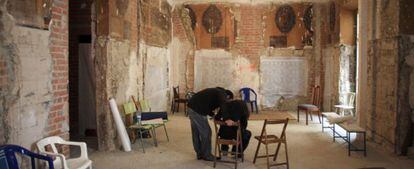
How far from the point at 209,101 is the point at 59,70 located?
214 cm

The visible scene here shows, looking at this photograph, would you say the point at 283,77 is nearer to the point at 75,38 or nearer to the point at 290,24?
the point at 290,24

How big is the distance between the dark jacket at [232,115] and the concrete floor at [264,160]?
1.48 feet

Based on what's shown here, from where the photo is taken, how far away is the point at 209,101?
562cm

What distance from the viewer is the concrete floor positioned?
17.7 feet

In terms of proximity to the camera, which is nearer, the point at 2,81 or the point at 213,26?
the point at 2,81

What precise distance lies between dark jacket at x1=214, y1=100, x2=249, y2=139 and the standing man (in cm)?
11

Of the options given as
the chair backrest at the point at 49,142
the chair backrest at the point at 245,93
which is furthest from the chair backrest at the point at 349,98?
the chair backrest at the point at 49,142

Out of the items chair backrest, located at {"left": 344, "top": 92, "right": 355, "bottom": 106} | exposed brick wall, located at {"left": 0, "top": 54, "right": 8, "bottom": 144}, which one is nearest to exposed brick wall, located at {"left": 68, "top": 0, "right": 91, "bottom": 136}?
exposed brick wall, located at {"left": 0, "top": 54, "right": 8, "bottom": 144}

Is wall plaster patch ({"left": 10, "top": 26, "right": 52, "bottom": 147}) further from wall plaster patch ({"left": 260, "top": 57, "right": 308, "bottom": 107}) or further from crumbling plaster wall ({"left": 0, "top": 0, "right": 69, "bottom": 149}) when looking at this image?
wall plaster patch ({"left": 260, "top": 57, "right": 308, "bottom": 107})

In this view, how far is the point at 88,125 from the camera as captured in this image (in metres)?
7.44

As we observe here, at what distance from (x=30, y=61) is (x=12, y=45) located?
329 mm

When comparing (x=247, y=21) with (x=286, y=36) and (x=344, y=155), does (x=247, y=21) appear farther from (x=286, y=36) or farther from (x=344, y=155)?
(x=344, y=155)

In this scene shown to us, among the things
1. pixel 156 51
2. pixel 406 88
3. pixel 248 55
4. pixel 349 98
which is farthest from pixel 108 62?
pixel 349 98

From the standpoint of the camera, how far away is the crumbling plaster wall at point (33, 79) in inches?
140
